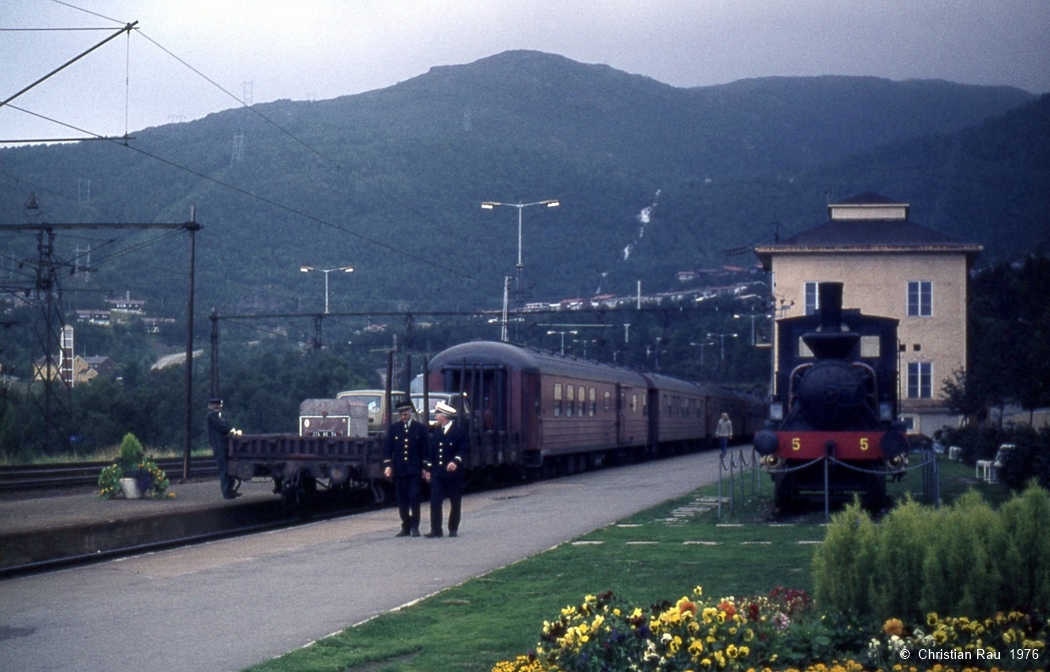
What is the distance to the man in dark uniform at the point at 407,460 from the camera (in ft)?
54.3

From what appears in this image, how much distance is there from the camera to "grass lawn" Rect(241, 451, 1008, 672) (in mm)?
8367

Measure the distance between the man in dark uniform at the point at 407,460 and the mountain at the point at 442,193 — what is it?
27.5ft

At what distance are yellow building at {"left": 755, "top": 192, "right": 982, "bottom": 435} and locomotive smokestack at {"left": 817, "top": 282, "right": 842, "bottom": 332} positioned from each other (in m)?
33.7

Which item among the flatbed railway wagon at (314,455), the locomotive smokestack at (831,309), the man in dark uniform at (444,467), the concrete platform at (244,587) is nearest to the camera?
the concrete platform at (244,587)

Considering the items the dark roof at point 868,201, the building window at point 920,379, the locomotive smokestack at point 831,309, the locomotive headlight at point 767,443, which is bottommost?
the locomotive headlight at point 767,443

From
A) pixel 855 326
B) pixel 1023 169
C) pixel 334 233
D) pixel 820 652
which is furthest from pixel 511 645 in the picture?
pixel 1023 169

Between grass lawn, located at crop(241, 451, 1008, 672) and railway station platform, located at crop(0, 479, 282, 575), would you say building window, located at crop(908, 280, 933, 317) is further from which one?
grass lawn, located at crop(241, 451, 1008, 672)

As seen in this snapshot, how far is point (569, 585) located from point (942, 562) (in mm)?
4572

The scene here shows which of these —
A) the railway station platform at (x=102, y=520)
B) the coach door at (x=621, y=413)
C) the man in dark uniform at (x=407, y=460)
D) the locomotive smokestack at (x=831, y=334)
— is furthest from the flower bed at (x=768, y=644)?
the coach door at (x=621, y=413)

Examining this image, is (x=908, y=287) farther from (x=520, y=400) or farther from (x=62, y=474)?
(x=62, y=474)

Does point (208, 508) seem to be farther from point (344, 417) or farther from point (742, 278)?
point (742, 278)

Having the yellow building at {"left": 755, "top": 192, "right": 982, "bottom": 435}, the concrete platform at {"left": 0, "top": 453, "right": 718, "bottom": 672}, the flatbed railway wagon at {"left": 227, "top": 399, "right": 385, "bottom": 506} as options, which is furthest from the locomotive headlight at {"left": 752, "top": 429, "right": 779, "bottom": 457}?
the yellow building at {"left": 755, "top": 192, "right": 982, "bottom": 435}

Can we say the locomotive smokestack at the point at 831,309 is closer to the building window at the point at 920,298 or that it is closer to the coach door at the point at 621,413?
the coach door at the point at 621,413

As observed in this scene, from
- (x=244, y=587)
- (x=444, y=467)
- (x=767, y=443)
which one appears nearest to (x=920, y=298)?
(x=767, y=443)
